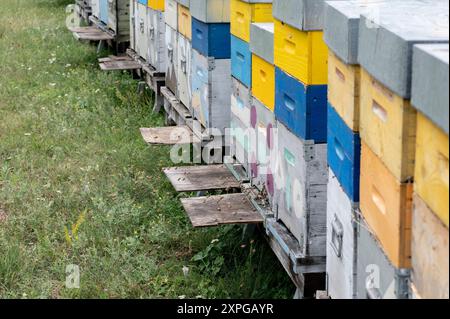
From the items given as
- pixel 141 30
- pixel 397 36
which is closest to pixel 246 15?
pixel 397 36

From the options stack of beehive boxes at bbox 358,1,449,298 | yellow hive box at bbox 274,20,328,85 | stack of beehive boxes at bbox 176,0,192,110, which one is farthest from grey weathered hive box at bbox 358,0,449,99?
stack of beehive boxes at bbox 176,0,192,110

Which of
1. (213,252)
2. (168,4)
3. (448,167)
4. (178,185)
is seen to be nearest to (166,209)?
(178,185)

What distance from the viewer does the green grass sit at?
439 centimetres

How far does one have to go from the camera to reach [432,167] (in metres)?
2.10

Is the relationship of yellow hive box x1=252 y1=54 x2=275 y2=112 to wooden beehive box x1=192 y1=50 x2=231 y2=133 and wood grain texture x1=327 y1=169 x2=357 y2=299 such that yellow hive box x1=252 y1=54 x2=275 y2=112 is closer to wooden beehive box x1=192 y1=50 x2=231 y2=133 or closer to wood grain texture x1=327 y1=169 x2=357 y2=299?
wood grain texture x1=327 y1=169 x2=357 y2=299

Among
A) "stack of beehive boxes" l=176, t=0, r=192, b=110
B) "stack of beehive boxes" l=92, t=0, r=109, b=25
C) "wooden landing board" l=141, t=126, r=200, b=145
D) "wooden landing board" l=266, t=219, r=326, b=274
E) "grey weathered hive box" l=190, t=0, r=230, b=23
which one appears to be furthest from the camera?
"stack of beehive boxes" l=92, t=0, r=109, b=25

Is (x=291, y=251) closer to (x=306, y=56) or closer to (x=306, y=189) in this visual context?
(x=306, y=189)

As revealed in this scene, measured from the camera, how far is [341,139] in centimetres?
301

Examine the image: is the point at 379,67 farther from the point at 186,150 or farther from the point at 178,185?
the point at 186,150

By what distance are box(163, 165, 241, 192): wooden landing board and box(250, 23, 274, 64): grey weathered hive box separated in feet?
2.94

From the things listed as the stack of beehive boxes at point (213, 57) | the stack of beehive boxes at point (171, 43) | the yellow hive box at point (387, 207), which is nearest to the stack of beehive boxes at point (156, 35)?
the stack of beehive boxes at point (171, 43)

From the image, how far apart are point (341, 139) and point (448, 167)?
Result: 40.2 inches

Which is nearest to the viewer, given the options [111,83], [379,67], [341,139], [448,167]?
[448,167]
